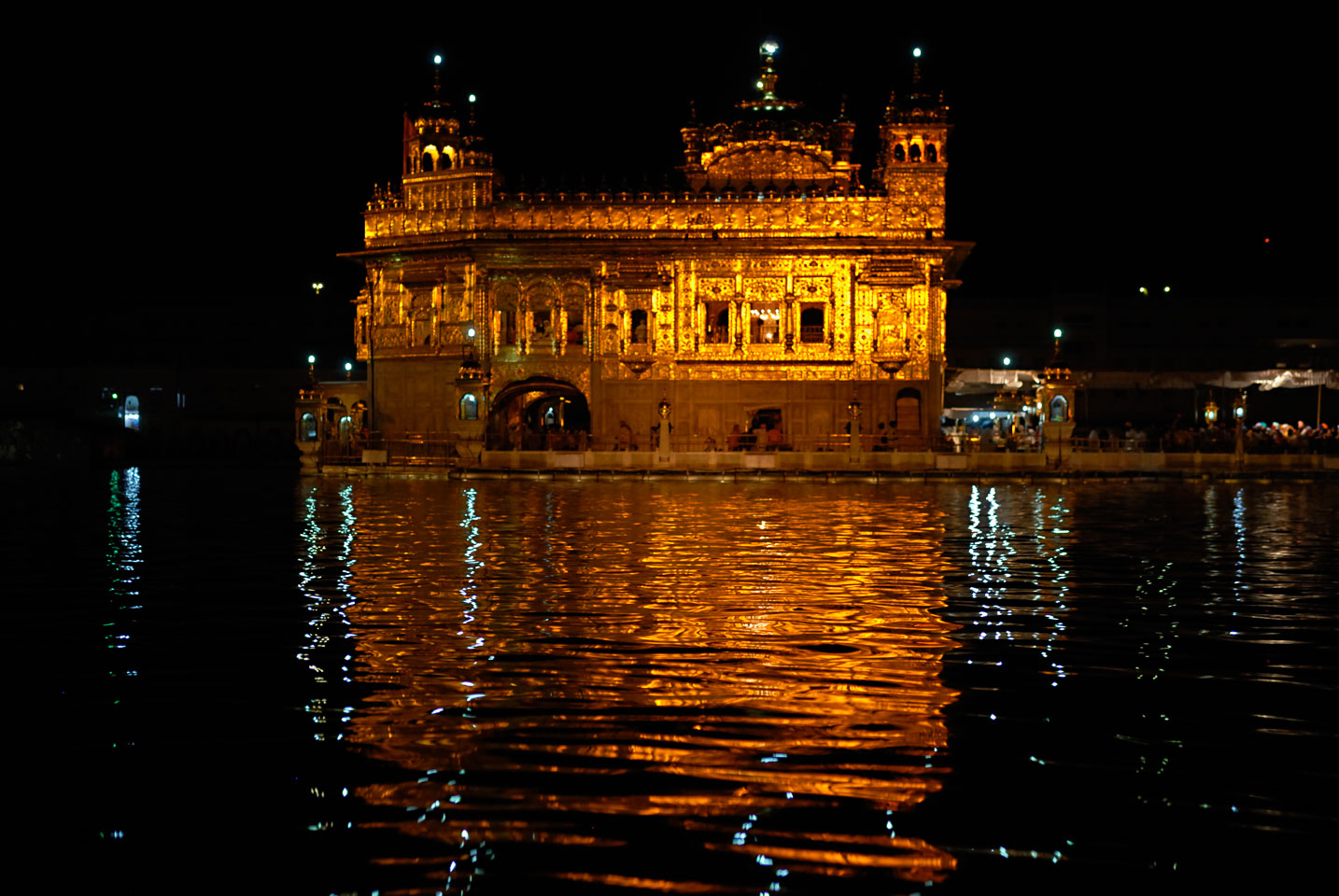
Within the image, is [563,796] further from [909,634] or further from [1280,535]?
[1280,535]

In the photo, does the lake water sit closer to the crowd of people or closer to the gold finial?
the crowd of people

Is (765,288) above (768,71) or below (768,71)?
below

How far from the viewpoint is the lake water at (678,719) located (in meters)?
6.59

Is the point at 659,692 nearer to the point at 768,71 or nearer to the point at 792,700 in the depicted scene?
the point at 792,700

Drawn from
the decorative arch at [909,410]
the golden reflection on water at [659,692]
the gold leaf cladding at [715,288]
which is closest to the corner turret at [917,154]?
the decorative arch at [909,410]

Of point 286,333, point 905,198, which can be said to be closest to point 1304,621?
point 905,198

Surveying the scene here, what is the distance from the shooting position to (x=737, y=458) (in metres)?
42.3

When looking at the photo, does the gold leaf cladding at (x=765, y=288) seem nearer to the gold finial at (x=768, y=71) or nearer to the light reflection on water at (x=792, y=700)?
the gold finial at (x=768, y=71)

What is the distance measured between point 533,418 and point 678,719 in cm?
4932

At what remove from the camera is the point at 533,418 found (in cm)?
5806

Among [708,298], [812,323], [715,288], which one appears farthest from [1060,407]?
[708,298]

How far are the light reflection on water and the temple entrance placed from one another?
26.4 m

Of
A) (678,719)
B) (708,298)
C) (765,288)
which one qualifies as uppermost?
(765,288)

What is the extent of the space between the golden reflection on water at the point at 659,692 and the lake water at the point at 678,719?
4 centimetres
